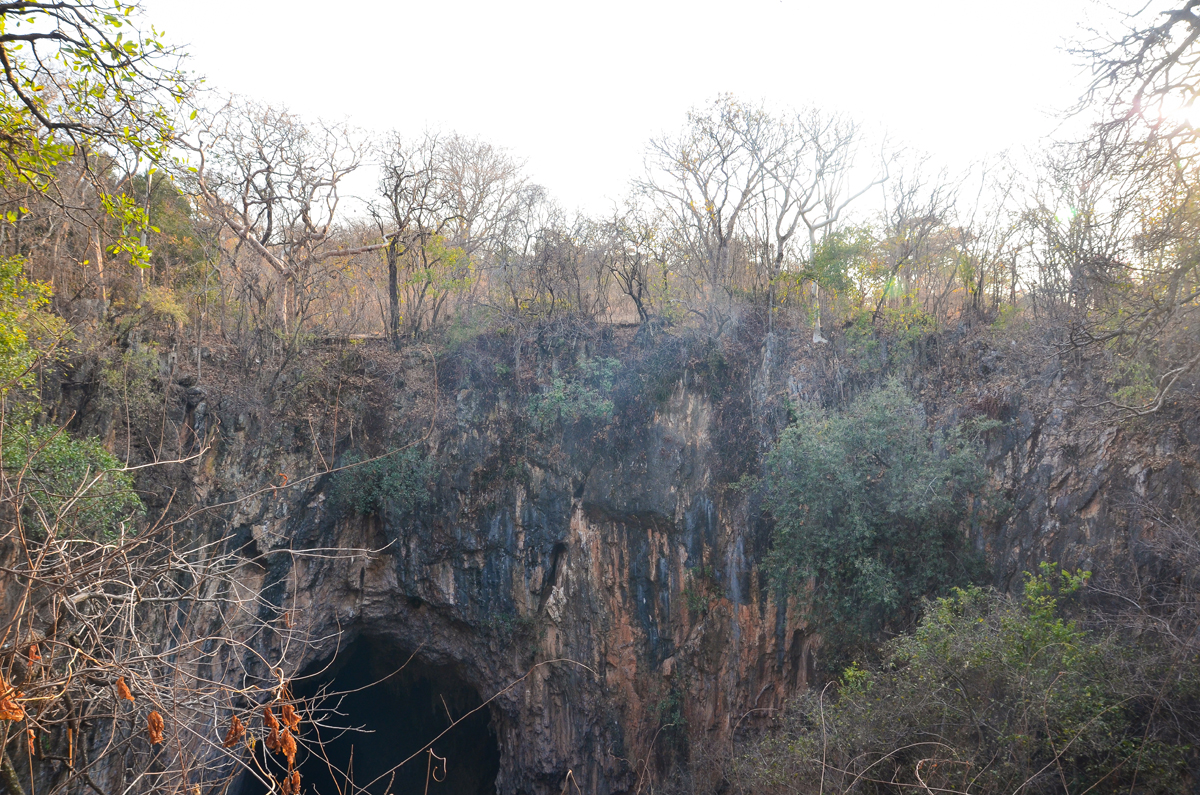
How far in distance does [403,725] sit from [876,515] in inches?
476

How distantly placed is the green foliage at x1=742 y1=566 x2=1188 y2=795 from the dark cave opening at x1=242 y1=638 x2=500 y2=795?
860cm

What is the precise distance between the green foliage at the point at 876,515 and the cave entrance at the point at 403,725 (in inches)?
332

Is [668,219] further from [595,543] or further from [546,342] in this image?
[595,543]

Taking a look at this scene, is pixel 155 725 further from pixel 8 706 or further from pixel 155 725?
pixel 8 706

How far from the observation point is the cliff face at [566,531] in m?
11.2

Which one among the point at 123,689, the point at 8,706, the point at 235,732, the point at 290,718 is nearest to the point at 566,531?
the point at 290,718

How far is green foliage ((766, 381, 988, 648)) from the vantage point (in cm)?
884

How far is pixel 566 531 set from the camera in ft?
40.4

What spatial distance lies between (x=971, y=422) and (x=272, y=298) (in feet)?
45.5

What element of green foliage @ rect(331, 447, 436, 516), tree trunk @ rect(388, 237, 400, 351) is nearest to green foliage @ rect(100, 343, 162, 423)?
green foliage @ rect(331, 447, 436, 516)

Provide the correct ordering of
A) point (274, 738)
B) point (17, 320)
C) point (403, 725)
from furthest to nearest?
point (403, 725), point (17, 320), point (274, 738)

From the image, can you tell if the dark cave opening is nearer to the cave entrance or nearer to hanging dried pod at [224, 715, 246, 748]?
the cave entrance

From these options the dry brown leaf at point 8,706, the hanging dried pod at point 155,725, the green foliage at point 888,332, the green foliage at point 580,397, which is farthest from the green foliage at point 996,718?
the green foliage at point 580,397

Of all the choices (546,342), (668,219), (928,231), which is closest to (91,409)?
(546,342)
